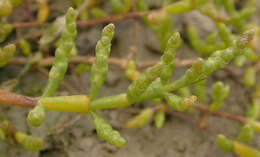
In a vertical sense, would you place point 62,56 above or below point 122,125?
above

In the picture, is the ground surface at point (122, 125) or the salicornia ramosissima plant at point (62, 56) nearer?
the salicornia ramosissima plant at point (62, 56)

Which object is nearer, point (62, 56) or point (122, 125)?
point (62, 56)

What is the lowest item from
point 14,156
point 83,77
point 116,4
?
point 14,156

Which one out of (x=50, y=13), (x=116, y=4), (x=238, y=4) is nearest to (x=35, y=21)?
(x=50, y=13)

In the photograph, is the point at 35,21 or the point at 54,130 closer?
the point at 54,130

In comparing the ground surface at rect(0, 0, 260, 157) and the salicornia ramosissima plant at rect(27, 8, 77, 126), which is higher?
the salicornia ramosissima plant at rect(27, 8, 77, 126)

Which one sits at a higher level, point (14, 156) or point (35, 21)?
point (35, 21)

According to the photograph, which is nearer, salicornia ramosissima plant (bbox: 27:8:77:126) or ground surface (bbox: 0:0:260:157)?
salicornia ramosissima plant (bbox: 27:8:77:126)

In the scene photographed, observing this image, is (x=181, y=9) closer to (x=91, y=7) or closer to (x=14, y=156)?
(x=91, y=7)
